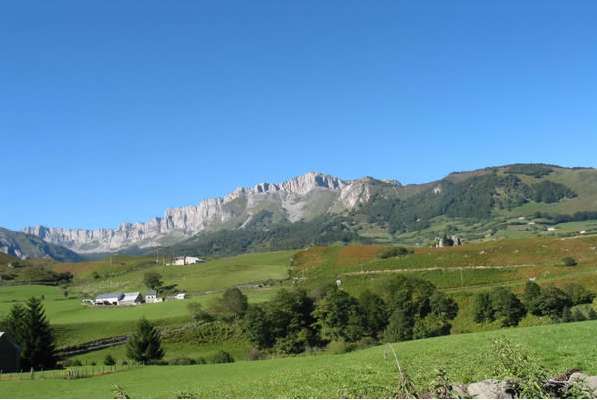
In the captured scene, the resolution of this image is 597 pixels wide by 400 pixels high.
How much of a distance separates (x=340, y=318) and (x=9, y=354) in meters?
48.2

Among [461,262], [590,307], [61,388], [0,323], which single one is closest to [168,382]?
[61,388]

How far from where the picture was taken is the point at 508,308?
76.9 meters

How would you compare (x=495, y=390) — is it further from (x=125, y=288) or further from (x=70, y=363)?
(x=125, y=288)

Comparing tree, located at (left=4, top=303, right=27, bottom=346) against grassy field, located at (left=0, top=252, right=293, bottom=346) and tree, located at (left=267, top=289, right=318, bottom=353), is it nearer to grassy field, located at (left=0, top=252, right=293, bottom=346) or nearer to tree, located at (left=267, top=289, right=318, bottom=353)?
grassy field, located at (left=0, top=252, right=293, bottom=346)

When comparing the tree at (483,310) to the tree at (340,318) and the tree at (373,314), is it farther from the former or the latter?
the tree at (340,318)

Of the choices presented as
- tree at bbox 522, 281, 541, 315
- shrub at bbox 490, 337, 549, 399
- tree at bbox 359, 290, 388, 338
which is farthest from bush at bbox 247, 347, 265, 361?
shrub at bbox 490, 337, 549, 399

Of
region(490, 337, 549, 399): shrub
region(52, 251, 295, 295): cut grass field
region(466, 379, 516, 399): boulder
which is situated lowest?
region(52, 251, 295, 295): cut grass field

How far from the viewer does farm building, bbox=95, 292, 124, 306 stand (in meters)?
136

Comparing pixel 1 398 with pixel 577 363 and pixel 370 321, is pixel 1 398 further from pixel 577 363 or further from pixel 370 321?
pixel 370 321

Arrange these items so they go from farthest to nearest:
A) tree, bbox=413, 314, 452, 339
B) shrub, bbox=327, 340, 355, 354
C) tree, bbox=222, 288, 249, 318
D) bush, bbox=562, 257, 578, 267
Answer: bush, bbox=562, 257, 578, 267
tree, bbox=222, 288, 249, 318
tree, bbox=413, 314, 452, 339
shrub, bbox=327, 340, 355, 354

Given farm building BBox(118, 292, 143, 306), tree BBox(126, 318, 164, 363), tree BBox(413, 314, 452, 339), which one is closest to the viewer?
tree BBox(126, 318, 164, 363)

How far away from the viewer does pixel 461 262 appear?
408 feet

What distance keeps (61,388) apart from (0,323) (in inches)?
2240

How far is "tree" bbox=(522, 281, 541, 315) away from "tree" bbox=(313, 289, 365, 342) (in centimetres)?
2492
